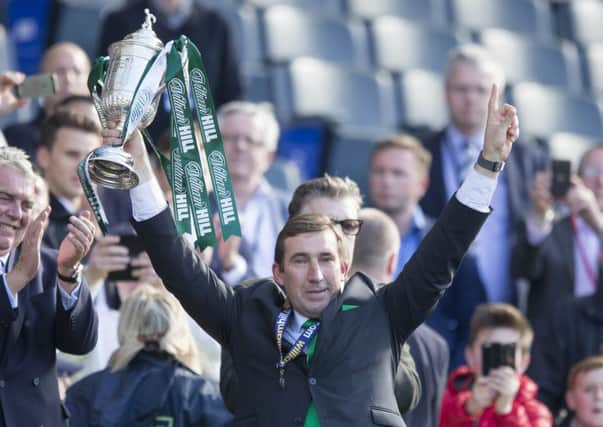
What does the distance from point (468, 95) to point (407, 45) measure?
92.9 inches

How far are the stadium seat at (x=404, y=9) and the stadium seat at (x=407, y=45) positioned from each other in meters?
0.13

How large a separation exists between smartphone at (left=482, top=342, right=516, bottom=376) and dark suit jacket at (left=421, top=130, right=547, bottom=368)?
1380 mm

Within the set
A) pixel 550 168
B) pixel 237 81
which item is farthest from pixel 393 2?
pixel 550 168

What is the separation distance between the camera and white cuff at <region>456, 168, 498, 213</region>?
4.06m

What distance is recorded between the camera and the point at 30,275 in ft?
14.2

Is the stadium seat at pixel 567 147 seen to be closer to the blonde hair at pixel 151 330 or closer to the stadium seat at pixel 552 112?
the stadium seat at pixel 552 112

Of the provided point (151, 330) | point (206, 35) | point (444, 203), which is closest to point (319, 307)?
point (151, 330)

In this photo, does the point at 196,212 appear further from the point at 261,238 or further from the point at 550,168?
the point at 550,168

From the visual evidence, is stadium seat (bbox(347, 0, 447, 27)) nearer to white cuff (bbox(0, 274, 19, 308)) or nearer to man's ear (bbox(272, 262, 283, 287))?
man's ear (bbox(272, 262, 283, 287))

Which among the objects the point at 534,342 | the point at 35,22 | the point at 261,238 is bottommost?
the point at 534,342

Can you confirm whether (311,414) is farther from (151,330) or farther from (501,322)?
(501,322)

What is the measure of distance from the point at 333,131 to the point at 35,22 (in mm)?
1897

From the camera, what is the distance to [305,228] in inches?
167

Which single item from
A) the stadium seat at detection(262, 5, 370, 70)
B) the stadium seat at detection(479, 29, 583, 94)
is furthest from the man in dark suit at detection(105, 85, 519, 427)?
the stadium seat at detection(479, 29, 583, 94)
